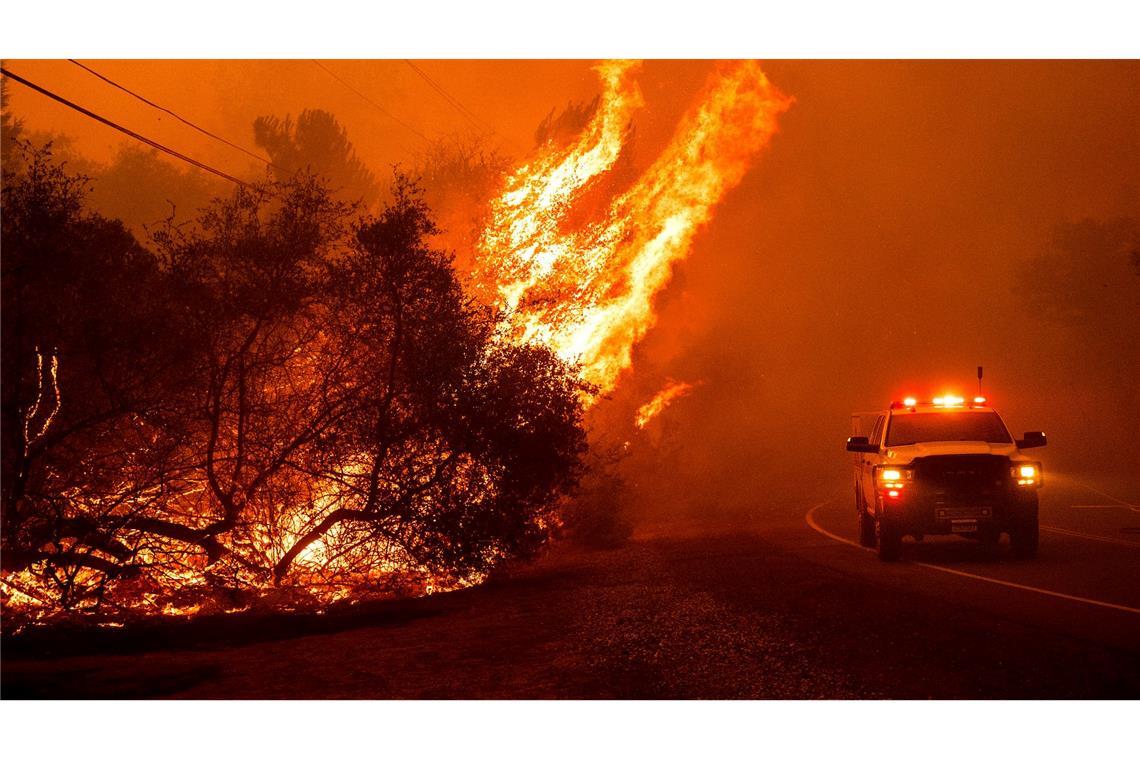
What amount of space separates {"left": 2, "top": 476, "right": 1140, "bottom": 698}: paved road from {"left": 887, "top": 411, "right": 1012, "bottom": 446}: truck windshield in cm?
185

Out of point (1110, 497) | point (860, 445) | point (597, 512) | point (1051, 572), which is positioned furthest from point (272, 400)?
point (1110, 497)

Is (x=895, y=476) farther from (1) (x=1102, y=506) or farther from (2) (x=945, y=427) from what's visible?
(1) (x=1102, y=506)

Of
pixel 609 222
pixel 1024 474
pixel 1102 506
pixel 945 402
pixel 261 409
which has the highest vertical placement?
pixel 609 222

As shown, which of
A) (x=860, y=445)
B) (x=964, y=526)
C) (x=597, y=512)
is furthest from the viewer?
(x=597, y=512)

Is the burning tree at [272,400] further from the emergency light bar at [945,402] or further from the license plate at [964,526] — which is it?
the license plate at [964,526]

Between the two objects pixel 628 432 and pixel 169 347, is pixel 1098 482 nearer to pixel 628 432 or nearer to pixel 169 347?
pixel 628 432

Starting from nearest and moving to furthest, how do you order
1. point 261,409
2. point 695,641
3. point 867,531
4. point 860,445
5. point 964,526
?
1. point 695,641
2. point 261,409
3. point 964,526
4. point 860,445
5. point 867,531

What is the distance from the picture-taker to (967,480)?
47.9ft

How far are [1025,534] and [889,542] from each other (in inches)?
78.6

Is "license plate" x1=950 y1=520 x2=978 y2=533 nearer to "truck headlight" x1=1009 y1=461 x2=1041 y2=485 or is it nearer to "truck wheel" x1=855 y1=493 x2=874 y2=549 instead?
"truck headlight" x1=1009 y1=461 x2=1041 y2=485

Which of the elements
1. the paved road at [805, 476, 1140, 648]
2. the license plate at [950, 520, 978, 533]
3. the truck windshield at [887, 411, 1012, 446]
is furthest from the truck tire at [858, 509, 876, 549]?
the license plate at [950, 520, 978, 533]

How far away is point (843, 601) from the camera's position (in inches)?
452

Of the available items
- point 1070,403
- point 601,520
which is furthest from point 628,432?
point 1070,403

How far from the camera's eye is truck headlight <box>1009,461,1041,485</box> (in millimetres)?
14547
